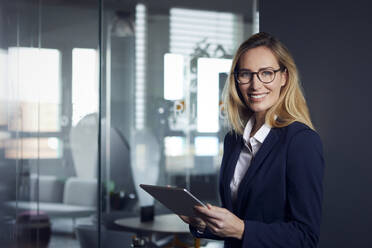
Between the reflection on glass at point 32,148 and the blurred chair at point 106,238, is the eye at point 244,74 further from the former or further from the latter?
the reflection on glass at point 32,148

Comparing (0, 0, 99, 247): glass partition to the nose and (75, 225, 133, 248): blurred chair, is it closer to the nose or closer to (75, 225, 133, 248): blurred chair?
(75, 225, 133, 248): blurred chair

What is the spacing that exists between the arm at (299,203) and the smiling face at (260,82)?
205mm

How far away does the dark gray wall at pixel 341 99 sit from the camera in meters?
2.15

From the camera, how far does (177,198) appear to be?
167 cm

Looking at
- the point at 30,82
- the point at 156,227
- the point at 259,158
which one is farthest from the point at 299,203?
the point at 30,82

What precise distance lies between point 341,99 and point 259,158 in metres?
0.70

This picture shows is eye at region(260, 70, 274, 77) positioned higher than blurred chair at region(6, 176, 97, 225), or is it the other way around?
eye at region(260, 70, 274, 77)

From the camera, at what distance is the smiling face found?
5.87ft

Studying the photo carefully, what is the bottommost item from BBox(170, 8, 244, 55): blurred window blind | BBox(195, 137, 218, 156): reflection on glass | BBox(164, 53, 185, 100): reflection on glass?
BBox(195, 137, 218, 156): reflection on glass

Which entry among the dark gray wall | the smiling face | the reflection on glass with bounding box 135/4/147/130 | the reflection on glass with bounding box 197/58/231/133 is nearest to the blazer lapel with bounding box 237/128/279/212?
the smiling face

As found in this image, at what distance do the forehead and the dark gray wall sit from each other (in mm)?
570

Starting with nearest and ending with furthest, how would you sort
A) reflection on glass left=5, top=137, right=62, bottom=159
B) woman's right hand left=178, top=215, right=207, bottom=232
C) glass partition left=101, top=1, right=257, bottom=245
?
woman's right hand left=178, top=215, right=207, bottom=232 → reflection on glass left=5, top=137, right=62, bottom=159 → glass partition left=101, top=1, right=257, bottom=245

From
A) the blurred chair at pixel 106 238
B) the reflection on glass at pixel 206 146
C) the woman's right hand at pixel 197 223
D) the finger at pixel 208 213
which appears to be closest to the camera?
the finger at pixel 208 213

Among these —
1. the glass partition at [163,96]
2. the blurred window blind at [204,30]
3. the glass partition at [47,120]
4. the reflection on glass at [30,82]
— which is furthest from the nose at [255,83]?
the blurred window blind at [204,30]
